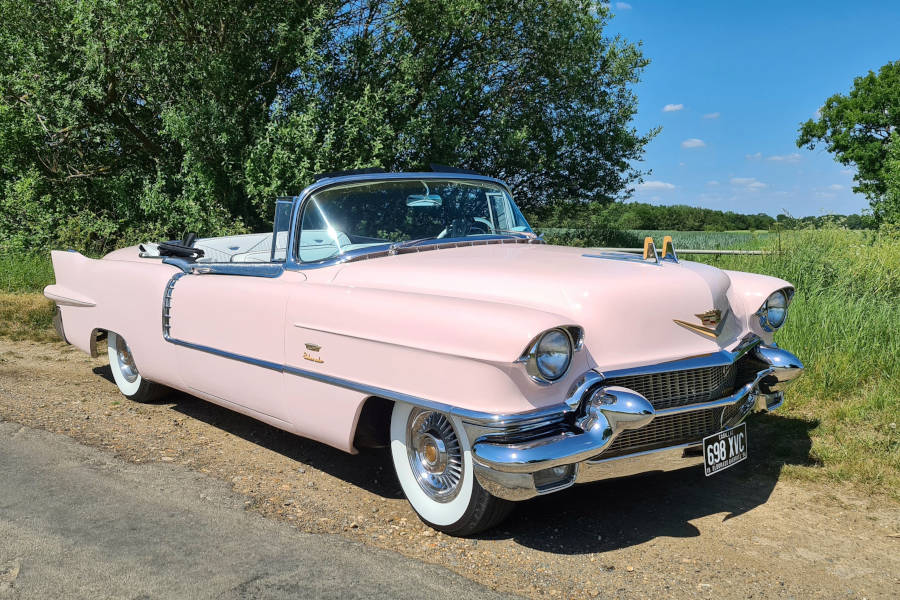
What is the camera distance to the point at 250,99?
1307 cm

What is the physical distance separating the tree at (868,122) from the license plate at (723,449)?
33.7 metres

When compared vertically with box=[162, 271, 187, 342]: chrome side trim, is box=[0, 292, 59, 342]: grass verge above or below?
below

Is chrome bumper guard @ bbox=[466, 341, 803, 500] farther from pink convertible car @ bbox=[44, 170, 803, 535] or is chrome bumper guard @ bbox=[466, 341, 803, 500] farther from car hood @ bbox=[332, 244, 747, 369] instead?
car hood @ bbox=[332, 244, 747, 369]

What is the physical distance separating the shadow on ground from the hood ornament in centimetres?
69

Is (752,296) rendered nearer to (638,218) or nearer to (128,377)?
(128,377)

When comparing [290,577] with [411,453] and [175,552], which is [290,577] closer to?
[175,552]

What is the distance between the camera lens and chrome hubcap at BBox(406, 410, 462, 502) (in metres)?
3.16

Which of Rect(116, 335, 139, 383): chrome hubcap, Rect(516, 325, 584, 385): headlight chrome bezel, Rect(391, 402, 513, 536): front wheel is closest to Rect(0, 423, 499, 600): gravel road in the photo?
Rect(391, 402, 513, 536): front wheel

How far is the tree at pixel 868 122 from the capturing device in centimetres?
3344

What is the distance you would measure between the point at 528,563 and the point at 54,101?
1332 centimetres

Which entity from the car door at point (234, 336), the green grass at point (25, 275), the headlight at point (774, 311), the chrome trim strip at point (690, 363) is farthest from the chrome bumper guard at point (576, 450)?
the green grass at point (25, 275)

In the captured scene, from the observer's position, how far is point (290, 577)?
2.70 metres

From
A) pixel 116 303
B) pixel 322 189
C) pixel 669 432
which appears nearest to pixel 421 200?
pixel 322 189

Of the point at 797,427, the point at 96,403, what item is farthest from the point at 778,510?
A: the point at 96,403
